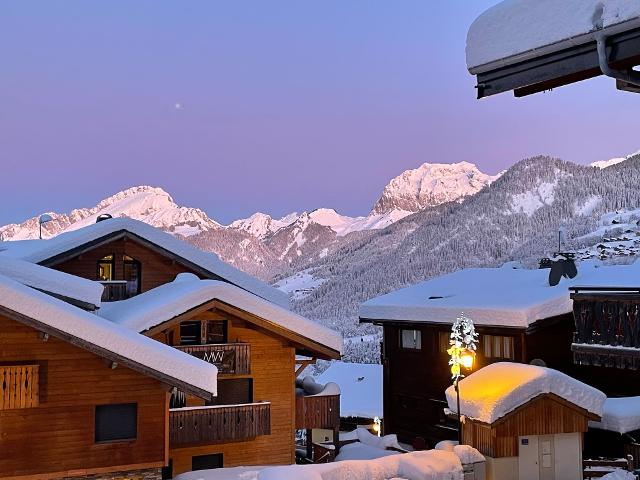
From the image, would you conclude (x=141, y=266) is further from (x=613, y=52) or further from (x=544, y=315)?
(x=613, y=52)

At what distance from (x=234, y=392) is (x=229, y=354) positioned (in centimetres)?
147

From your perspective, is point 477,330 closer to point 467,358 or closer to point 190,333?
point 467,358

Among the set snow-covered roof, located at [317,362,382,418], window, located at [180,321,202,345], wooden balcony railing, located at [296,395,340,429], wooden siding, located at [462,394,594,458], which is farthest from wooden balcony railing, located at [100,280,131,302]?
snow-covered roof, located at [317,362,382,418]

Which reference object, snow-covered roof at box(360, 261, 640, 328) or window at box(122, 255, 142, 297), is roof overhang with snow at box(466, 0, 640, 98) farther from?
window at box(122, 255, 142, 297)

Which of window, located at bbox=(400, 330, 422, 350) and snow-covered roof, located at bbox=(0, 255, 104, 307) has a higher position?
snow-covered roof, located at bbox=(0, 255, 104, 307)

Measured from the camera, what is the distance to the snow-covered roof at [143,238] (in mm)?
26453

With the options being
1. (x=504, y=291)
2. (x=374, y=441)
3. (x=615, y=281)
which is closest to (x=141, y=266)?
(x=374, y=441)

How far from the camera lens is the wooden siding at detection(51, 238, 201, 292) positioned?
90.2ft

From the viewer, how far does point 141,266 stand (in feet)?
92.4

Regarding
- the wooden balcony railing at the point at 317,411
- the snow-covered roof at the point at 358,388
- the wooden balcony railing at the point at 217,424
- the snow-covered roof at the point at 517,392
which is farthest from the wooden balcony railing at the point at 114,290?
the snow-covered roof at the point at 358,388

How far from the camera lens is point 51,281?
19.8 m

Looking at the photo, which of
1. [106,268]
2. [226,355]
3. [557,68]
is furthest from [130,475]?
[557,68]

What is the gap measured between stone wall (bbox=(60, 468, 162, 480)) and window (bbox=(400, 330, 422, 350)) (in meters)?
15.7

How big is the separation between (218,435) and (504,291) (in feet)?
44.7
